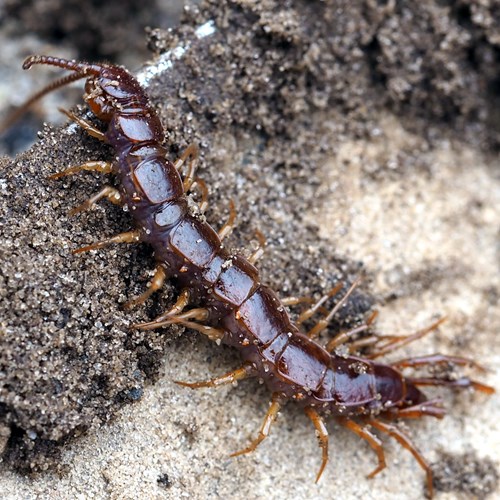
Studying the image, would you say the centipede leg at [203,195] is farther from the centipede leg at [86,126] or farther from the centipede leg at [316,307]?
the centipede leg at [316,307]

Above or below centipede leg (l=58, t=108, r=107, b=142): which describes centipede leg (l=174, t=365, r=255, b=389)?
below

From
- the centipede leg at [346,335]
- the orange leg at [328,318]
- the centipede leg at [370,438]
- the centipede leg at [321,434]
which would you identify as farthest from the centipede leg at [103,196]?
the centipede leg at [370,438]

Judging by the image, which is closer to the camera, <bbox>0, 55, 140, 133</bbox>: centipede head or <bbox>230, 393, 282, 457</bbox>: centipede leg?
<bbox>0, 55, 140, 133</bbox>: centipede head

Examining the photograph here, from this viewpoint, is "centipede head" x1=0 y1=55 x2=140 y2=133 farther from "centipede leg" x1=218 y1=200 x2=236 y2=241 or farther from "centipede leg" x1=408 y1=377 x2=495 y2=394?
"centipede leg" x1=408 y1=377 x2=495 y2=394

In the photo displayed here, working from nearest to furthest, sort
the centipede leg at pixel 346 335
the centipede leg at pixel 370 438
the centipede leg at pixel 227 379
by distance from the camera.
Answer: the centipede leg at pixel 227 379
the centipede leg at pixel 370 438
the centipede leg at pixel 346 335

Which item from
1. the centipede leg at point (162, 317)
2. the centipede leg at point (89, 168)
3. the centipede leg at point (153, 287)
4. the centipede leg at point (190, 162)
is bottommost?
the centipede leg at point (162, 317)

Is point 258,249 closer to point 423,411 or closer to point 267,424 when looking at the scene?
point 267,424

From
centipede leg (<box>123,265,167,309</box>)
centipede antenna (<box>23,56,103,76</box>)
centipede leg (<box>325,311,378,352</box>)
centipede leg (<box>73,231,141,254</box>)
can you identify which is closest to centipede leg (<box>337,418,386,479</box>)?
centipede leg (<box>325,311,378,352</box>)

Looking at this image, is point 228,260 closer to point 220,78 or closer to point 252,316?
point 252,316
